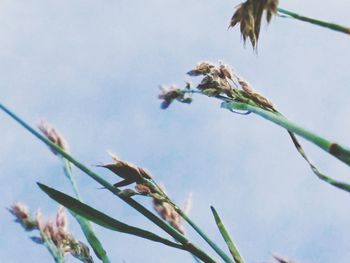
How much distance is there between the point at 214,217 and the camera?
133cm

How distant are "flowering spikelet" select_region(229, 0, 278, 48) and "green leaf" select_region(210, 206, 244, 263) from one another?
1.40 feet

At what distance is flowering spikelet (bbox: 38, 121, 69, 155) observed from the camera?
1244mm

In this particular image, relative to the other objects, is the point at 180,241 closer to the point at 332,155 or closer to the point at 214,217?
the point at 214,217

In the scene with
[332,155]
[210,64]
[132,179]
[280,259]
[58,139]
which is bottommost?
[280,259]

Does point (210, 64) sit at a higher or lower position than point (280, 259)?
higher

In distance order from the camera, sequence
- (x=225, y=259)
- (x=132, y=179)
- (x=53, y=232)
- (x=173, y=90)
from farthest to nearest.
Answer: (x=53, y=232) < (x=173, y=90) < (x=132, y=179) < (x=225, y=259)

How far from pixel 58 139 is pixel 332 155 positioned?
25.4 inches

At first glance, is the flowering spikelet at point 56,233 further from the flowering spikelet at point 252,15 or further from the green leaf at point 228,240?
the flowering spikelet at point 252,15

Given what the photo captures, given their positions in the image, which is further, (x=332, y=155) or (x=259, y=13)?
(x=259, y=13)

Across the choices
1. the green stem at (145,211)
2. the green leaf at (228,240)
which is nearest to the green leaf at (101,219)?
the green stem at (145,211)

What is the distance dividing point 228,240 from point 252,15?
498mm

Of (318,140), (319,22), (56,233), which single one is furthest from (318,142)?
(56,233)

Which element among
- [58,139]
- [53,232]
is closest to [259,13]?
[58,139]

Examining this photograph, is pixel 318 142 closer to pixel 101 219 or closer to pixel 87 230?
pixel 101 219
